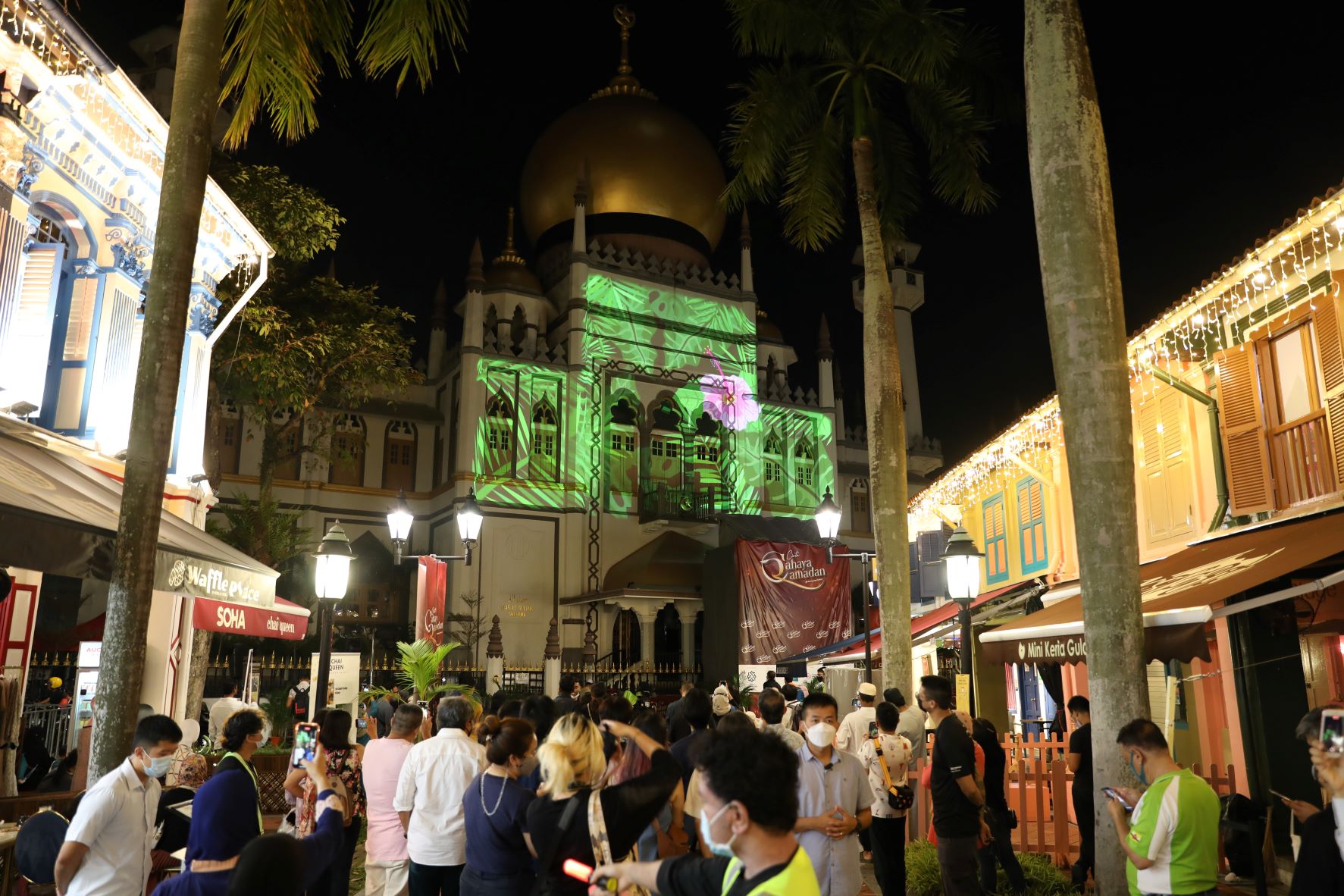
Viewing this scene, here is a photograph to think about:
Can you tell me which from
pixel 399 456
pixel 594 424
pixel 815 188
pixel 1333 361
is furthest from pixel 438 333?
pixel 1333 361

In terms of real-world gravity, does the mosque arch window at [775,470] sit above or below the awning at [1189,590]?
above

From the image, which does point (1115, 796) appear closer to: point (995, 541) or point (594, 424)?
point (995, 541)

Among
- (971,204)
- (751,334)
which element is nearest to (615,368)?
(751,334)

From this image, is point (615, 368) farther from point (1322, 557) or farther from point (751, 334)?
point (1322, 557)

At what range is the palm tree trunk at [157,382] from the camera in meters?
6.82

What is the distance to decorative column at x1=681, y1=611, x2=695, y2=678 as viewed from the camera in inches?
1299

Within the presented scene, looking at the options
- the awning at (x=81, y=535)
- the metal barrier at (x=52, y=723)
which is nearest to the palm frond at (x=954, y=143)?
the awning at (x=81, y=535)

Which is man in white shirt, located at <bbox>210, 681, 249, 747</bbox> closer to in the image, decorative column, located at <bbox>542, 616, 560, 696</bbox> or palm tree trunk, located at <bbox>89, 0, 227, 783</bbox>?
palm tree trunk, located at <bbox>89, 0, 227, 783</bbox>

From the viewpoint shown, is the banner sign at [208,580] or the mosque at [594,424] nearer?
the banner sign at [208,580]

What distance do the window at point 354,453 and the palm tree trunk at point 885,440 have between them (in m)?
24.5

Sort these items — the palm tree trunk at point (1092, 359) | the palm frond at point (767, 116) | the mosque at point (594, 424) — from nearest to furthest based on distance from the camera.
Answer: the palm tree trunk at point (1092, 359) → the palm frond at point (767, 116) → the mosque at point (594, 424)

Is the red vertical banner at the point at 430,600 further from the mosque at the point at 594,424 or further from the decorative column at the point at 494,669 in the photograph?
the mosque at the point at 594,424

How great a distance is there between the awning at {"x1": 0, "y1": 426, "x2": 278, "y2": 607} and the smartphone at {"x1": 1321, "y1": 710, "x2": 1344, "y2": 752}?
731 centimetres

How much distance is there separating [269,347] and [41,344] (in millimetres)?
8663
